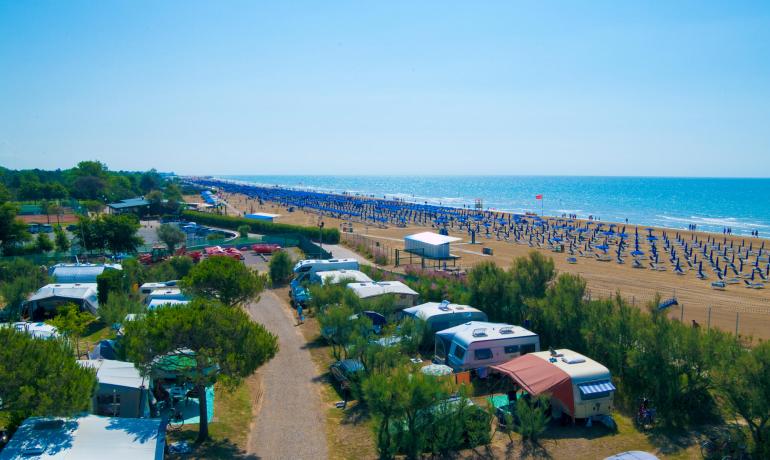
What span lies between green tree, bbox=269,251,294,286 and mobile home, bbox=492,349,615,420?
18.3 metres

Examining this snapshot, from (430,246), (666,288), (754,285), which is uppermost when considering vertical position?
(430,246)

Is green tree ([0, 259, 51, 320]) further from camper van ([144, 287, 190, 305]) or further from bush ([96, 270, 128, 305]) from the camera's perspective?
camper van ([144, 287, 190, 305])

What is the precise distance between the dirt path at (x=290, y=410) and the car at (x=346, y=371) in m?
0.62

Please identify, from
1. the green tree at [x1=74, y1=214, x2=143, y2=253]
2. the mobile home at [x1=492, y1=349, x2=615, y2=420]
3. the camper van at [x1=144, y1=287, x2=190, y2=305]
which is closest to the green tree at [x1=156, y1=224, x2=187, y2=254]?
the green tree at [x1=74, y1=214, x2=143, y2=253]

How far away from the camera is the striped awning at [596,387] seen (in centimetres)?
1256

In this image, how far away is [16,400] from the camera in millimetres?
9398

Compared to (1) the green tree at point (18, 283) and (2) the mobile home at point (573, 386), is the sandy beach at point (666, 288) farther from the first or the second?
(1) the green tree at point (18, 283)

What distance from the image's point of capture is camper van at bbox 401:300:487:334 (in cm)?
1819

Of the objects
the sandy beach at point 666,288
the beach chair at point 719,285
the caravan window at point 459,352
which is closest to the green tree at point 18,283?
the caravan window at point 459,352

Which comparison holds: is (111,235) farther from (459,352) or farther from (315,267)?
(459,352)

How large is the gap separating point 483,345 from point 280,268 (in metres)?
16.4

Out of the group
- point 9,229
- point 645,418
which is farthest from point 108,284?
point 9,229

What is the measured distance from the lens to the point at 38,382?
30.5 feet

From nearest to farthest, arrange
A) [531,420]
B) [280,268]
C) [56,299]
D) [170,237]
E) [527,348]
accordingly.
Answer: [531,420], [527,348], [56,299], [280,268], [170,237]
